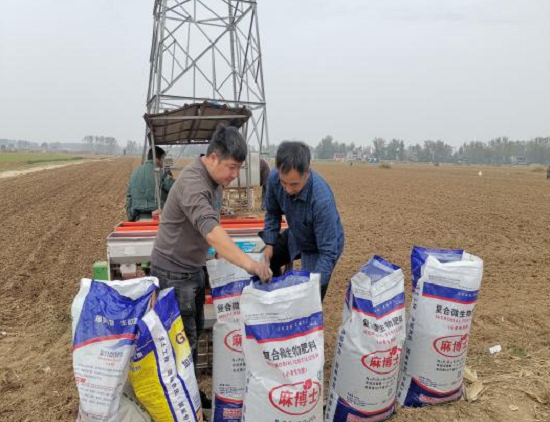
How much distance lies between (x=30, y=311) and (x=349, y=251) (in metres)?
4.83

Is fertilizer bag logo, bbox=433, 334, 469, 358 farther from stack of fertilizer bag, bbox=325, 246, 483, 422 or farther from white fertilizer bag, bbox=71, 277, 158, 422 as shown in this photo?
white fertilizer bag, bbox=71, 277, 158, 422

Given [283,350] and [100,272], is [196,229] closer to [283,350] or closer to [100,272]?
[283,350]

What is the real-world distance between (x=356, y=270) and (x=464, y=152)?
113299 mm

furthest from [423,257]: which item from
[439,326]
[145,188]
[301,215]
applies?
[145,188]

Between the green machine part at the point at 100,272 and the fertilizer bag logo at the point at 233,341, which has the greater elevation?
the green machine part at the point at 100,272

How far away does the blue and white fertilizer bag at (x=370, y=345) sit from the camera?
7.97 ft

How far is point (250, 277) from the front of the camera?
2539 millimetres

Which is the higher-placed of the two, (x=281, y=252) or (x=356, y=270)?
(x=281, y=252)

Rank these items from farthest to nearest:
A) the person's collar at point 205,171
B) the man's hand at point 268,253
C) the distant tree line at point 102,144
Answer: the distant tree line at point 102,144 < the man's hand at point 268,253 < the person's collar at point 205,171

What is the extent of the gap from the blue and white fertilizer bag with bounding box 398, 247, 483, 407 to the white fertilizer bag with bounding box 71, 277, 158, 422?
5.35 ft

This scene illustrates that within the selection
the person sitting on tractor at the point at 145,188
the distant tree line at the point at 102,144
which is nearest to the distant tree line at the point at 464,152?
the distant tree line at the point at 102,144

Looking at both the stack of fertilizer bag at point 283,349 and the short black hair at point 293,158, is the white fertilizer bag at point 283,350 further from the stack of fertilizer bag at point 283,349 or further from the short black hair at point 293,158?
the short black hair at point 293,158

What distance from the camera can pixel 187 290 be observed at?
8.45ft

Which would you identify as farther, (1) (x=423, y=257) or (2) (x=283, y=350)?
(1) (x=423, y=257)
